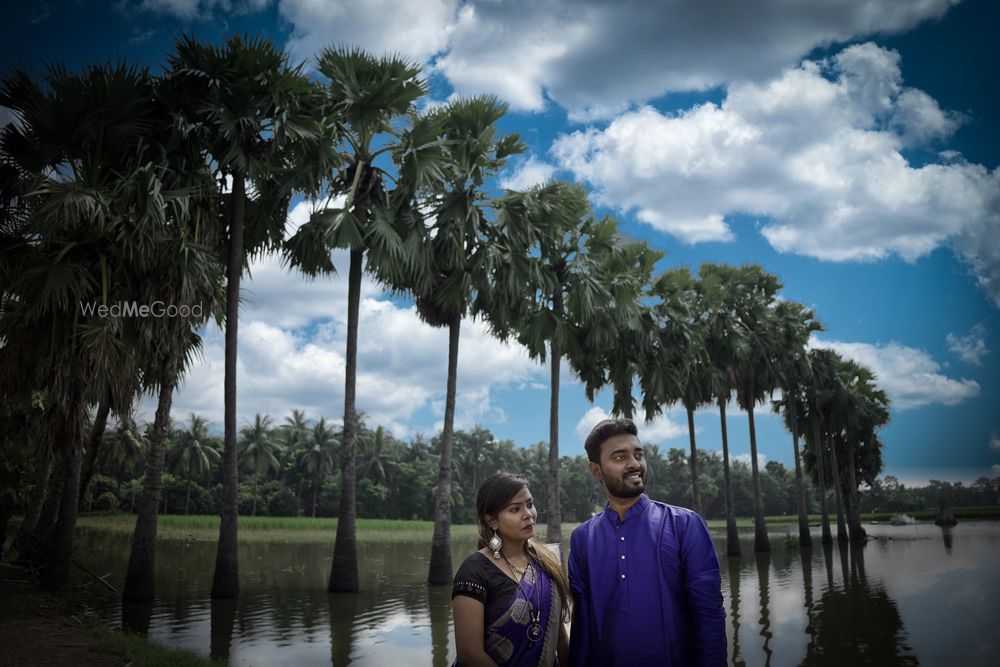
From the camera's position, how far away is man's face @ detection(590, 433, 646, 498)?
3.41 metres

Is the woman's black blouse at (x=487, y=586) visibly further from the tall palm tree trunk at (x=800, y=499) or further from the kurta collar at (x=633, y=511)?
the tall palm tree trunk at (x=800, y=499)

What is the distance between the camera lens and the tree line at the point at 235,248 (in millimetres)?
10766

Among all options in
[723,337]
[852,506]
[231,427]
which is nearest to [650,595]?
[231,427]

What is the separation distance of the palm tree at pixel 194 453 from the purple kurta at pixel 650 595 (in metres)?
64.3

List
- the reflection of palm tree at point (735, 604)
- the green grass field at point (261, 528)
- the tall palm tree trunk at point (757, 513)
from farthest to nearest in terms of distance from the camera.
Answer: the green grass field at point (261, 528), the tall palm tree trunk at point (757, 513), the reflection of palm tree at point (735, 604)

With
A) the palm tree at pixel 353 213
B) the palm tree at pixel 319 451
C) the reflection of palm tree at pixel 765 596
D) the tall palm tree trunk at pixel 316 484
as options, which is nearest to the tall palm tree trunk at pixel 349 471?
the palm tree at pixel 353 213

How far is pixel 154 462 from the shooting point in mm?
13852

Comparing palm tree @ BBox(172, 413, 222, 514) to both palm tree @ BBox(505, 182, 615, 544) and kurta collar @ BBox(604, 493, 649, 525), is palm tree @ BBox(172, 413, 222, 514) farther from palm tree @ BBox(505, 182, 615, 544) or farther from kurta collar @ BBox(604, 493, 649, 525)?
kurta collar @ BBox(604, 493, 649, 525)

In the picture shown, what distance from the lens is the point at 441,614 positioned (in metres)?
12.9

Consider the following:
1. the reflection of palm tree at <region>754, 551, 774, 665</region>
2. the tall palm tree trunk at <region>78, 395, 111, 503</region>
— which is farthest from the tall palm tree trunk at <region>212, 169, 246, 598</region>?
the reflection of palm tree at <region>754, 551, 774, 665</region>

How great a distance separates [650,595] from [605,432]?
0.83 m

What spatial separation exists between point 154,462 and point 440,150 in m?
10.0

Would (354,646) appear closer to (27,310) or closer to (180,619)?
(180,619)

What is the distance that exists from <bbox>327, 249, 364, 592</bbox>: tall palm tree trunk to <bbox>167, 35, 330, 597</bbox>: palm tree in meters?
2.33
